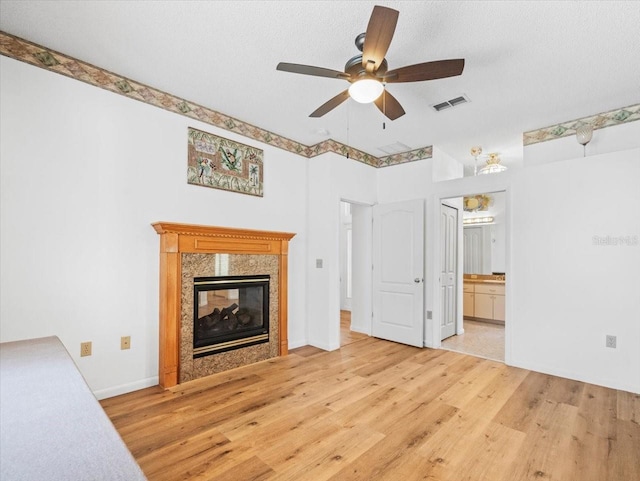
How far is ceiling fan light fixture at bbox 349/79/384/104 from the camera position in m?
2.12

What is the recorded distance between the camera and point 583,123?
359 cm

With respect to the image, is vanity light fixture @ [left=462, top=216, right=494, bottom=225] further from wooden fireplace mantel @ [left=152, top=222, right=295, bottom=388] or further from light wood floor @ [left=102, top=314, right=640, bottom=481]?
wooden fireplace mantel @ [left=152, top=222, right=295, bottom=388]

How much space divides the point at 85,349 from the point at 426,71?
336cm

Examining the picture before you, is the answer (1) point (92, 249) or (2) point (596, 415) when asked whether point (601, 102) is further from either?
(1) point (92, 249)

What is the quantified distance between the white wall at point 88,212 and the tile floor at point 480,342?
376 centimetres

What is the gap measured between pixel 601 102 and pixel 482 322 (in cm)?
415

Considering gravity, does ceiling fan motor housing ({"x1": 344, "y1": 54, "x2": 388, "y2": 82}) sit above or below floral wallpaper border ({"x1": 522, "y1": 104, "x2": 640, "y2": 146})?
below

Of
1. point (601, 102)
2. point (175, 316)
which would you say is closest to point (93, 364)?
point (175, 316)

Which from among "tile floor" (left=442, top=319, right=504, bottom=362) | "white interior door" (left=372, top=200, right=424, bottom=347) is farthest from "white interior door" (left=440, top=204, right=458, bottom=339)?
"white interior door" (left=372, top=200, right=424, bottom=347)

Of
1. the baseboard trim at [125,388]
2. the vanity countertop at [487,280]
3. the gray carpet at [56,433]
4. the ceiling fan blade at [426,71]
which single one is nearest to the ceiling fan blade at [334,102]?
the ceiling fan blade at [426,71]

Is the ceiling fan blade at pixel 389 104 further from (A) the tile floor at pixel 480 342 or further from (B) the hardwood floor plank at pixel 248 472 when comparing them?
(A) the tile floor at pixel 480 342

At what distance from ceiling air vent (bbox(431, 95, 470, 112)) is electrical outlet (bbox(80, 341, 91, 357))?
3930 millimetres

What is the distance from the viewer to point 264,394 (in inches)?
116

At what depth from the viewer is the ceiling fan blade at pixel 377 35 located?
166 centimetres
